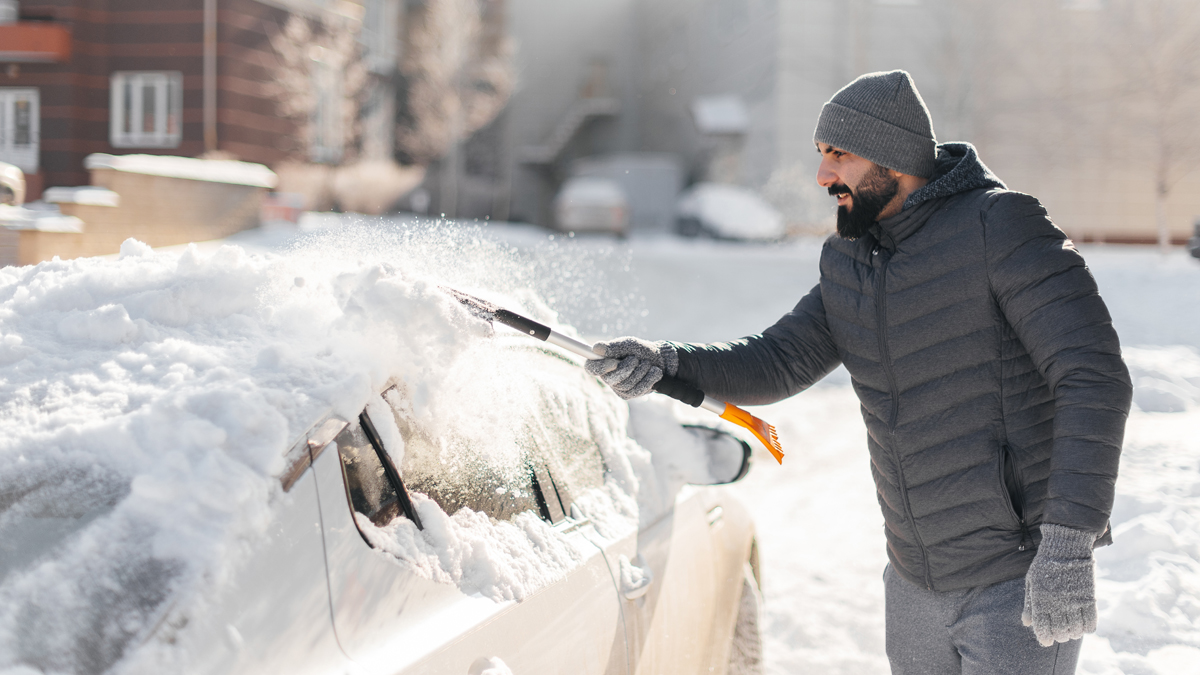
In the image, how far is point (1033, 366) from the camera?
2043 millimetres

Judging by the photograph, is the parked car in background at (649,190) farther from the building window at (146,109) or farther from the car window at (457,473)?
the car window at (457,473)

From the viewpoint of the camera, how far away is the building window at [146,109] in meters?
20.0

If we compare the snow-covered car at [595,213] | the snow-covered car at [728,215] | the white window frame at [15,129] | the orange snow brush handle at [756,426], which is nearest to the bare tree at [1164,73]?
the snow-covered car at [728,215]

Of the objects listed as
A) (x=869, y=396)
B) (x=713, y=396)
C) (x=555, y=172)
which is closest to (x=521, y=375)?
(x=713, y=396)

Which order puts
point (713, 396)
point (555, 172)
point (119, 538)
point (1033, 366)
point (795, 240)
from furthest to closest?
point (555, 172) → point (795, 240) → point (713, 396) → point (1033, 366) → point (119, 538)

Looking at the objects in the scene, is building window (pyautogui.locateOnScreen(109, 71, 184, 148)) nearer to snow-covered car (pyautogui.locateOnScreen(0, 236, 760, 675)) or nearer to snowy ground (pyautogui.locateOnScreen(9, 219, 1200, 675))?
snowy ground (pyautogui.locateOnScreen(9, 219, 1200, 675))

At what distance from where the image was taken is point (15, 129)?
788 inches

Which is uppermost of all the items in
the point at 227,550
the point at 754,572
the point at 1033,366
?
the point at 1033,366

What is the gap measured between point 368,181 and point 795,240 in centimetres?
997

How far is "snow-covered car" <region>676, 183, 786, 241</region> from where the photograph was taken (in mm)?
20250

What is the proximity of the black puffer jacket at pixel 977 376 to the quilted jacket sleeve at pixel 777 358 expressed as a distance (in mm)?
162

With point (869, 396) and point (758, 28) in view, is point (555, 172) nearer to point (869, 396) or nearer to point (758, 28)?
point (758, 28)

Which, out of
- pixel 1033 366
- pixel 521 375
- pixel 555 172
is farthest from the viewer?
pixel 555 172

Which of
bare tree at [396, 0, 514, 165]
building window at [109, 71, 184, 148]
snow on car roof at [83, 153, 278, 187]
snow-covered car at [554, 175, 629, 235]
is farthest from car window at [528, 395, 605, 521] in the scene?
bare tree at [396, 0, 514, 165]
